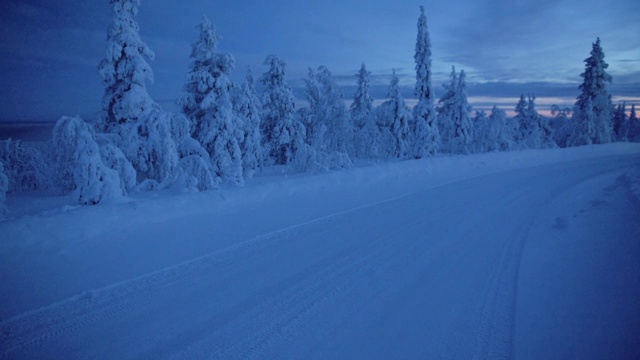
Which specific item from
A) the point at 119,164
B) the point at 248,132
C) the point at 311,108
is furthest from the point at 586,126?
the point at 119,164

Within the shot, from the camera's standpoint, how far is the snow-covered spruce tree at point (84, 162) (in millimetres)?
7320

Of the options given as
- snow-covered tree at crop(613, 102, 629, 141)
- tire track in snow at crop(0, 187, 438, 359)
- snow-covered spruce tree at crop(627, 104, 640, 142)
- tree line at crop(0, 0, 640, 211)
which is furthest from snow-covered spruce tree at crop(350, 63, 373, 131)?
snow-covered spruce tree at crop(627, 104, 640, 142)

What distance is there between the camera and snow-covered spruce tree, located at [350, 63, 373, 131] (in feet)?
123

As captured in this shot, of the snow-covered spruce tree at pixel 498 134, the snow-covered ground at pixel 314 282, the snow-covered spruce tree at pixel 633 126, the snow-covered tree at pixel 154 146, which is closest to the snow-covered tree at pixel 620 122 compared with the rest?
the snow-covered spruce tree at pixel 633 126

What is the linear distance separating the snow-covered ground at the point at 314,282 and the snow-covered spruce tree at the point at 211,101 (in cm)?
952

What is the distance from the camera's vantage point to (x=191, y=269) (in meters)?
5.00

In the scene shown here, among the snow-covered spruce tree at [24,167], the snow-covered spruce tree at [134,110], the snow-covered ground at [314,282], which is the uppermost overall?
the snow-covered spruce tree at [134,110]

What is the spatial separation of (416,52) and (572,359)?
2842 centimetres

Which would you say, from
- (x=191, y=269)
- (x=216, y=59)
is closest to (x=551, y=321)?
(x=191, y=269)

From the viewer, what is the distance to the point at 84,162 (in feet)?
24.1

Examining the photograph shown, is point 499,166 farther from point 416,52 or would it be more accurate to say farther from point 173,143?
point 173,143

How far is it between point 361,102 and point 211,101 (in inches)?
968

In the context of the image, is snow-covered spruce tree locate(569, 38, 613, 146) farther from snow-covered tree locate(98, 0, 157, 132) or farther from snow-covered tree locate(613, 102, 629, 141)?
snow-covered tree locate(98, 0, 157, 132)

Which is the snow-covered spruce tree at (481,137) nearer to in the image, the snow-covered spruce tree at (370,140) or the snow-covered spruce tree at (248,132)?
the snow-covered spruce tree at (370,140)
